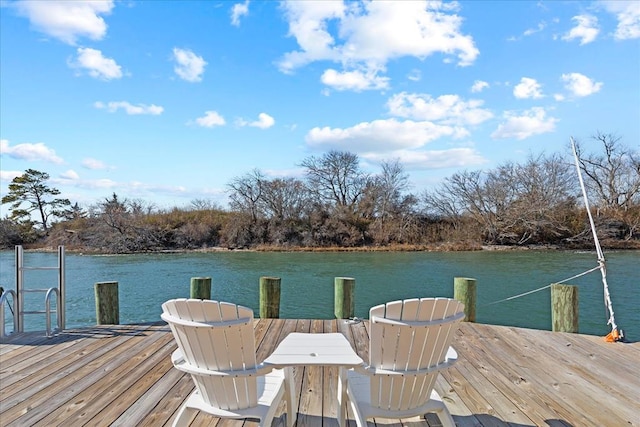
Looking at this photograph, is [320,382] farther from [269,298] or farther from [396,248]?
[396,248]

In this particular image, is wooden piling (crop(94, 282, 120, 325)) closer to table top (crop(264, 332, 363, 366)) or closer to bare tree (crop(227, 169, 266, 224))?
table top (crop(264, 332, 363, 366))

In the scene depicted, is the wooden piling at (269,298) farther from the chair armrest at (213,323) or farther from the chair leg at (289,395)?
the chair armrest at (213,323)

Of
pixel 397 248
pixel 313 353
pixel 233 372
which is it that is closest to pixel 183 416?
pixel 233 372

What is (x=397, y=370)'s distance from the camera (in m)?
1.63

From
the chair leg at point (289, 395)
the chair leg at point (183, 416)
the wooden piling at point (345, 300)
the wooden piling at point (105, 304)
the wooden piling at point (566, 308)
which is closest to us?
the chair leg at point (183, 416)

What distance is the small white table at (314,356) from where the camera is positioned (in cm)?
162

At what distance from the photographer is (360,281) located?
10.8 m

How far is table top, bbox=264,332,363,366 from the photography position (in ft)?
5.30

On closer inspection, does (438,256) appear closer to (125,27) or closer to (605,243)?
(605,243)

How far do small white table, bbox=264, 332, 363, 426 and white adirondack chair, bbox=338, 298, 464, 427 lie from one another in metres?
0.07

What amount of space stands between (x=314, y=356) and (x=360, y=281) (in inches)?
366

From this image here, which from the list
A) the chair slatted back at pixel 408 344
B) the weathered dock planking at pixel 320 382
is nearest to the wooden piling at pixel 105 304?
the weathered dock planking at pixel 320 382

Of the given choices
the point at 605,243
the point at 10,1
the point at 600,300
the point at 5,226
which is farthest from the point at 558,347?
the point at 5,226

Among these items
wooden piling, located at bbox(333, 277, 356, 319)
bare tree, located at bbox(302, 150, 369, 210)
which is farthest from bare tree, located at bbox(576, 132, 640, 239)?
wooden piling, located at bbox(333, 277, 356, 319)
